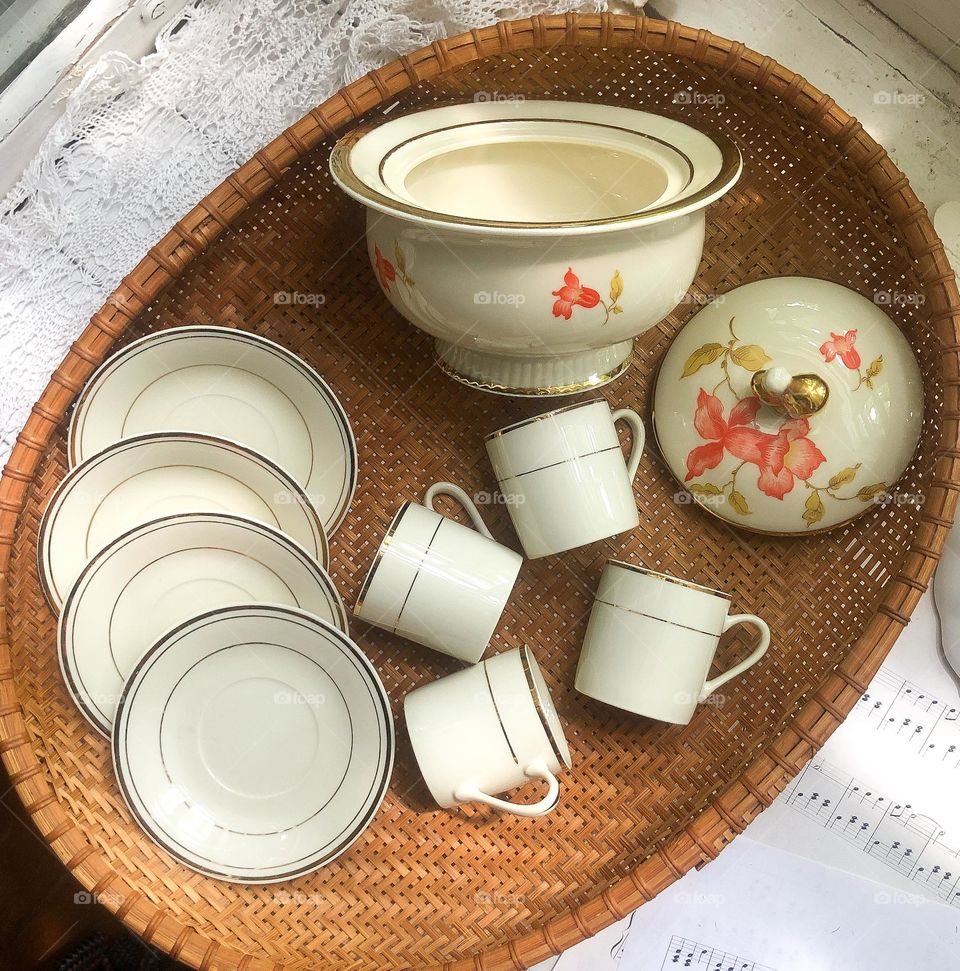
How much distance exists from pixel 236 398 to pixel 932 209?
71 centimetres

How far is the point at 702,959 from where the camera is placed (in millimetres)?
857

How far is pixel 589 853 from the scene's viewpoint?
2.40 feet

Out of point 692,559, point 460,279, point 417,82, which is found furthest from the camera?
point 692,559

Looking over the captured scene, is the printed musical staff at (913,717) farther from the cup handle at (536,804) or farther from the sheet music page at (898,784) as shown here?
the cup handle at (536,804)

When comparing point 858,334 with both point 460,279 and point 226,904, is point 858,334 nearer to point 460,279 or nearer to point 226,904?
point 460,279

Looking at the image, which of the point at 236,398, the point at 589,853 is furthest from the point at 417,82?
the point at 589,853

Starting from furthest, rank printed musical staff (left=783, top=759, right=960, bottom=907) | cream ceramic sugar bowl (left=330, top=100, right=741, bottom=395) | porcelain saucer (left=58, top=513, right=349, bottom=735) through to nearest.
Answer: printed musical staff (left=783, top=759, right=960, bottom=907)
porcelain saucer (left=58, top=513, right=349, bottom=735)
cream ceramic sugar bowl (left=330, top=100, right=741, bottom=395)

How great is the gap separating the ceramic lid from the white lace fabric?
0.33 meters

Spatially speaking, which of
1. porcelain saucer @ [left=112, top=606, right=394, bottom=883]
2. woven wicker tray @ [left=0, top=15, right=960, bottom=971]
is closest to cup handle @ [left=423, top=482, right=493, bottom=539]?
woven wicker tray @ [left=0, top=15, right=960, bottom=971]

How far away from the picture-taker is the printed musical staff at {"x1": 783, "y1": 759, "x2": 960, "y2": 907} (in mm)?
850

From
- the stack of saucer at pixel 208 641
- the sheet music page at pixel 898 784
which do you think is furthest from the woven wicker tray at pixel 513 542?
the sheet music page at pixel 898 784

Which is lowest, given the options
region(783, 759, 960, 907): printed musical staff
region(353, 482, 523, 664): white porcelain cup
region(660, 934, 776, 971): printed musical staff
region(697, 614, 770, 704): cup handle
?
region(660, 934, 776, 971): printed musical staff

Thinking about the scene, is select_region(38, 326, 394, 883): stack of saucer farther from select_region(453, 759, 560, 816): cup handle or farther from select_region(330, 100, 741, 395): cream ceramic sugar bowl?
select_region(330, 100, 741, 395): cream ceramic sugar bowl

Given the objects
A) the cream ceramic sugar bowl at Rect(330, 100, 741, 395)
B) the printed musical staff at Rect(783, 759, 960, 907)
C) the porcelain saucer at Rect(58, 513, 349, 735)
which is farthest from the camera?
the printed musical staff at Rect(783, 759, 960, 907)
